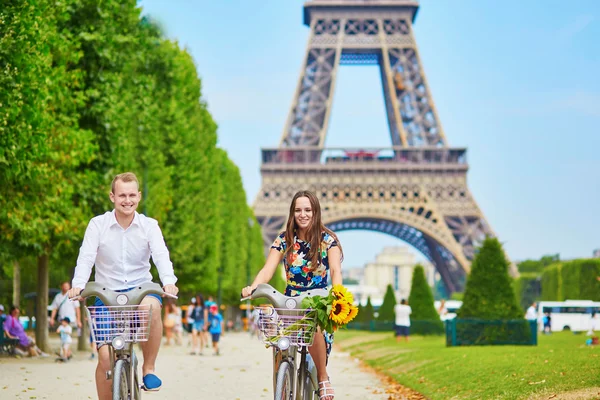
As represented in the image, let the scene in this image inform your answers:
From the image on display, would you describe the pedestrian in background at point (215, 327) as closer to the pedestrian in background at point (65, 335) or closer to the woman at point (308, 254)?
the pedestrian in background at point (65, 335)

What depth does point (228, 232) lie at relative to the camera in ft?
182

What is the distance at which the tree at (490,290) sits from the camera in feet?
75.6

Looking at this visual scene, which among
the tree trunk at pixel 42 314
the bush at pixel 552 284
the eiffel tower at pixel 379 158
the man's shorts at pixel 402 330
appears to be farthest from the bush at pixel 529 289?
the tree trunk at pixel 42 314

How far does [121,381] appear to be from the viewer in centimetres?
695

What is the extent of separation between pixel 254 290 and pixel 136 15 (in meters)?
20.4

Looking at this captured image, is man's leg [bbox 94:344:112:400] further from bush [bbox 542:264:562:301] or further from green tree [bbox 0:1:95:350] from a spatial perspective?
bush [bbox 542:264:562:301]

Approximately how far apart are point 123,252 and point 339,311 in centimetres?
164

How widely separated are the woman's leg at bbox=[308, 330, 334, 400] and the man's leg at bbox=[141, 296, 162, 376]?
120 centimetres

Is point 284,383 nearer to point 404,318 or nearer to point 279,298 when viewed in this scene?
point 279,298

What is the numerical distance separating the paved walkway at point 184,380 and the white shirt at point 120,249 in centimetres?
539

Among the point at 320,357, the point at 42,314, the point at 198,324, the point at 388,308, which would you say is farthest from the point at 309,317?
the point at 388,308

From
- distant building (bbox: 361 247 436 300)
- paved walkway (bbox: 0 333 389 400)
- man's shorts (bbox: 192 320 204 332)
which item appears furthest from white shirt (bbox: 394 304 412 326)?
distant building (bbox: 361 247 436 300)

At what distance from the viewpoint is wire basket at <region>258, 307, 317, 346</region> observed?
708cm

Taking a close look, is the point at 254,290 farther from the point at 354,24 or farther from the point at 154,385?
the point at 354,24
